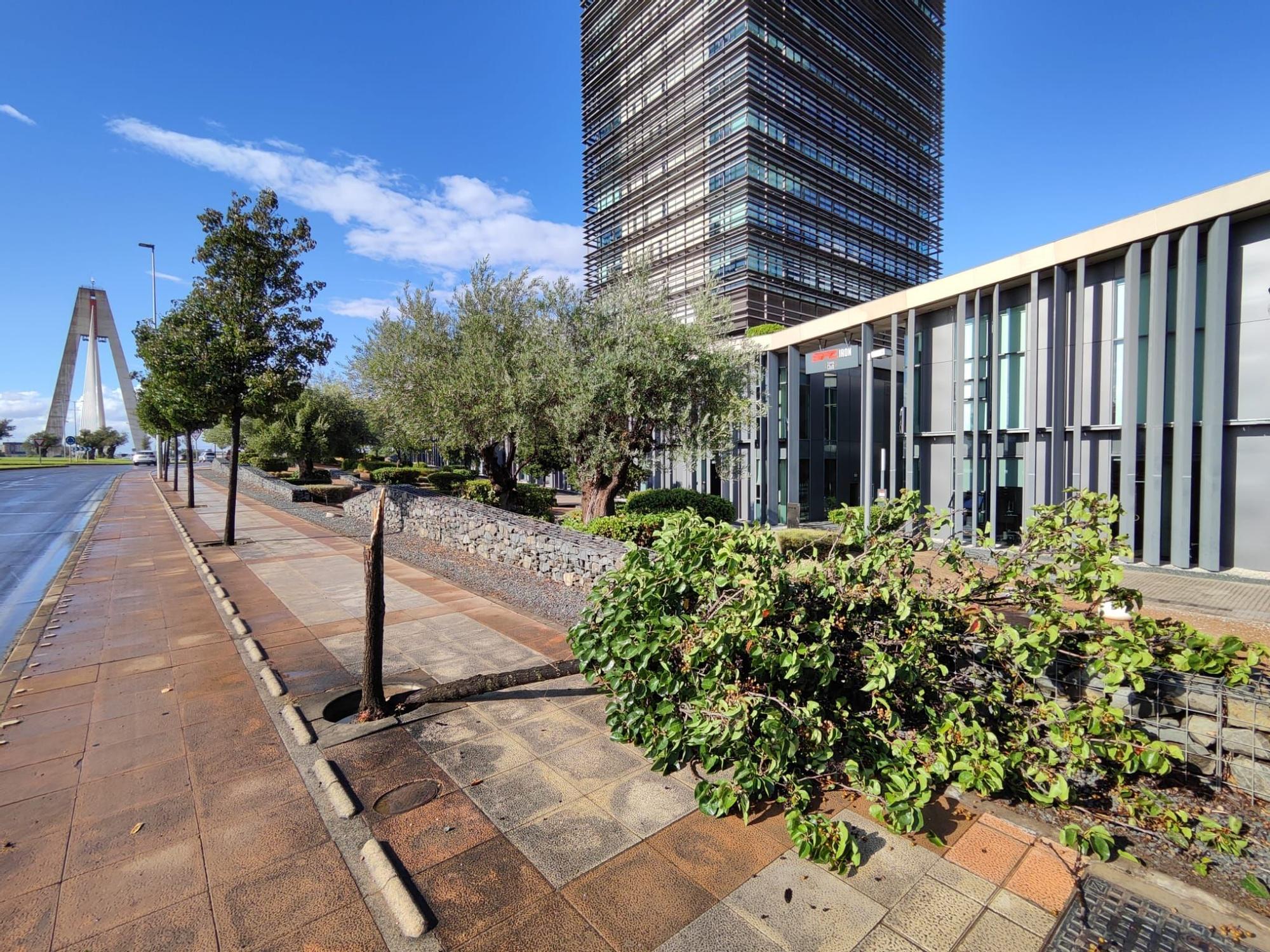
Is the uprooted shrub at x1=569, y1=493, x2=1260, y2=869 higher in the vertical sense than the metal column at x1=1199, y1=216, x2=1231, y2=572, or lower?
lower

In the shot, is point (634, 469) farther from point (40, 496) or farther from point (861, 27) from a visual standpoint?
point (861, 27)

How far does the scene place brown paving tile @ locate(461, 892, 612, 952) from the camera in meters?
2.70

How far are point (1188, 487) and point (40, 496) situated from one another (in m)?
45.1

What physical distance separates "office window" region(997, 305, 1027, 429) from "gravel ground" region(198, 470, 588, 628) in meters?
12.5

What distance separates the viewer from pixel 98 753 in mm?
4492

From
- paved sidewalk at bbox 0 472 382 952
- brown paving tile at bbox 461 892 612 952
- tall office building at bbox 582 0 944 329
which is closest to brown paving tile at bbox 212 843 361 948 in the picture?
paved sidewalk at bbox 0 472 382 952

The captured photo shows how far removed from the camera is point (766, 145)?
1240 inches

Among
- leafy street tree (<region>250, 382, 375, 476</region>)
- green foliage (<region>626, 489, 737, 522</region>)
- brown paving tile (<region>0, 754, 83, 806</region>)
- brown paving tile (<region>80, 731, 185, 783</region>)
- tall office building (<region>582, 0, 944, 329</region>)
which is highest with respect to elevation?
tall office building (<region>582, 0, 944, 329</region>)

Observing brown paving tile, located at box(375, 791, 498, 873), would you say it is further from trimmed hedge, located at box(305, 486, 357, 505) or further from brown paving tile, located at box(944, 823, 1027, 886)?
trimmed hedge, located at box(305, 486, 357, 505)

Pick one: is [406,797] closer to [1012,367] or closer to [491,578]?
[491,578]

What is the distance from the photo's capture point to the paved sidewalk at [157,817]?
9.30ft

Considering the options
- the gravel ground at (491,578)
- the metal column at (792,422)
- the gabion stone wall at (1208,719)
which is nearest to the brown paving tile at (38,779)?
the gravel ground at (491,578)

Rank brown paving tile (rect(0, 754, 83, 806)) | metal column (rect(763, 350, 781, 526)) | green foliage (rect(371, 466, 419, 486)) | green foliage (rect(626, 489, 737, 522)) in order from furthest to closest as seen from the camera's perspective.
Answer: green foliage (rect(371, 466, 419, 486))
metal column (rect(763, 350, 781, 526))
green foliage (rect(626, 489, 737, 522))
brown paving tile (rect(0, 754, 83, 806))

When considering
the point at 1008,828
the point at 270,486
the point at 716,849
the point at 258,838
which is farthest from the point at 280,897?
the point at 270,486
